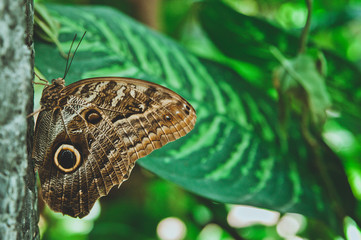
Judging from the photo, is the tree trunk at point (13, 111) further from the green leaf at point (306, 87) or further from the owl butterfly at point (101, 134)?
the green leaf at point (306, 87)

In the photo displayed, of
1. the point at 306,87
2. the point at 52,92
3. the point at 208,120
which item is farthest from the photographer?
the point at 208,120

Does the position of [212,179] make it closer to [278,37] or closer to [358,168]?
[278,37]

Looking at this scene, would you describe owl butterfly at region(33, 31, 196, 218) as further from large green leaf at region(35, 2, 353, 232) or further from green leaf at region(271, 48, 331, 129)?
green leaf at region(271, 48, 331, 129)

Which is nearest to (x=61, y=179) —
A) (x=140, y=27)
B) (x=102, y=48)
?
(x=102, y=48)

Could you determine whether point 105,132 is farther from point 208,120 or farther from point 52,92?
point 208,120

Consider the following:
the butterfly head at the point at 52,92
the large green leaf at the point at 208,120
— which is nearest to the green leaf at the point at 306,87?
the large green leaf at the point at 208,120

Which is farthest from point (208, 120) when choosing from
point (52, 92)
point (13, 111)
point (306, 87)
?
point (13, 111)

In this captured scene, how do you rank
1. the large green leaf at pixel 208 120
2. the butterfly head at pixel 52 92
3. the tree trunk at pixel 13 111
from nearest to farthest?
the tree trunk at pixel 13 111 < the butterfly head at pixel 52 92 < the large green leaf at pixel 208 120
